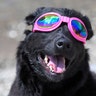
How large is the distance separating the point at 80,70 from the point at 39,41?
517mm

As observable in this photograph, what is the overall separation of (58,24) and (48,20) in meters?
0.12

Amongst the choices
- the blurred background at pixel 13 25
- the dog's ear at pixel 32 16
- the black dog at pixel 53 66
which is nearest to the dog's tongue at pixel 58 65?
the black dog at pixel 53 66

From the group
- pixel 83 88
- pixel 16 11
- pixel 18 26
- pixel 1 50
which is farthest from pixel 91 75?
pixel 16 11

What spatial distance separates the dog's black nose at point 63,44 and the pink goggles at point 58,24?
7.7 inches

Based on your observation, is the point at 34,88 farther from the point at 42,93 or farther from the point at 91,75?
the point at 91,75

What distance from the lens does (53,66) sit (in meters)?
5.54

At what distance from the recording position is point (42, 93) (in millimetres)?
5797

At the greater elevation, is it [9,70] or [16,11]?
[16,11]

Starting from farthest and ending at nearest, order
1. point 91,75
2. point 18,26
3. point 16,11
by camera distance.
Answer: point 16,11
point 18,26
point 91,75

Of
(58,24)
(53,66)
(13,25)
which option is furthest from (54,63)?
(13,25)

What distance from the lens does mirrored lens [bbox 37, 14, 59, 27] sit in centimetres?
567

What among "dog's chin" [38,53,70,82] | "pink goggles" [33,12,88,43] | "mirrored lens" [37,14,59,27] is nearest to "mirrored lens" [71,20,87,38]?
"pink goggles" [33,12,88,43]

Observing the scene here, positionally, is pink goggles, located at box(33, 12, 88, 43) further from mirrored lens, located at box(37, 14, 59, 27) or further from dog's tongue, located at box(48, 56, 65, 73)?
dog's tongue, located at box(48, 56, 65, 73)

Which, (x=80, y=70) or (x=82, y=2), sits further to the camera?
(x=82, y=2)
